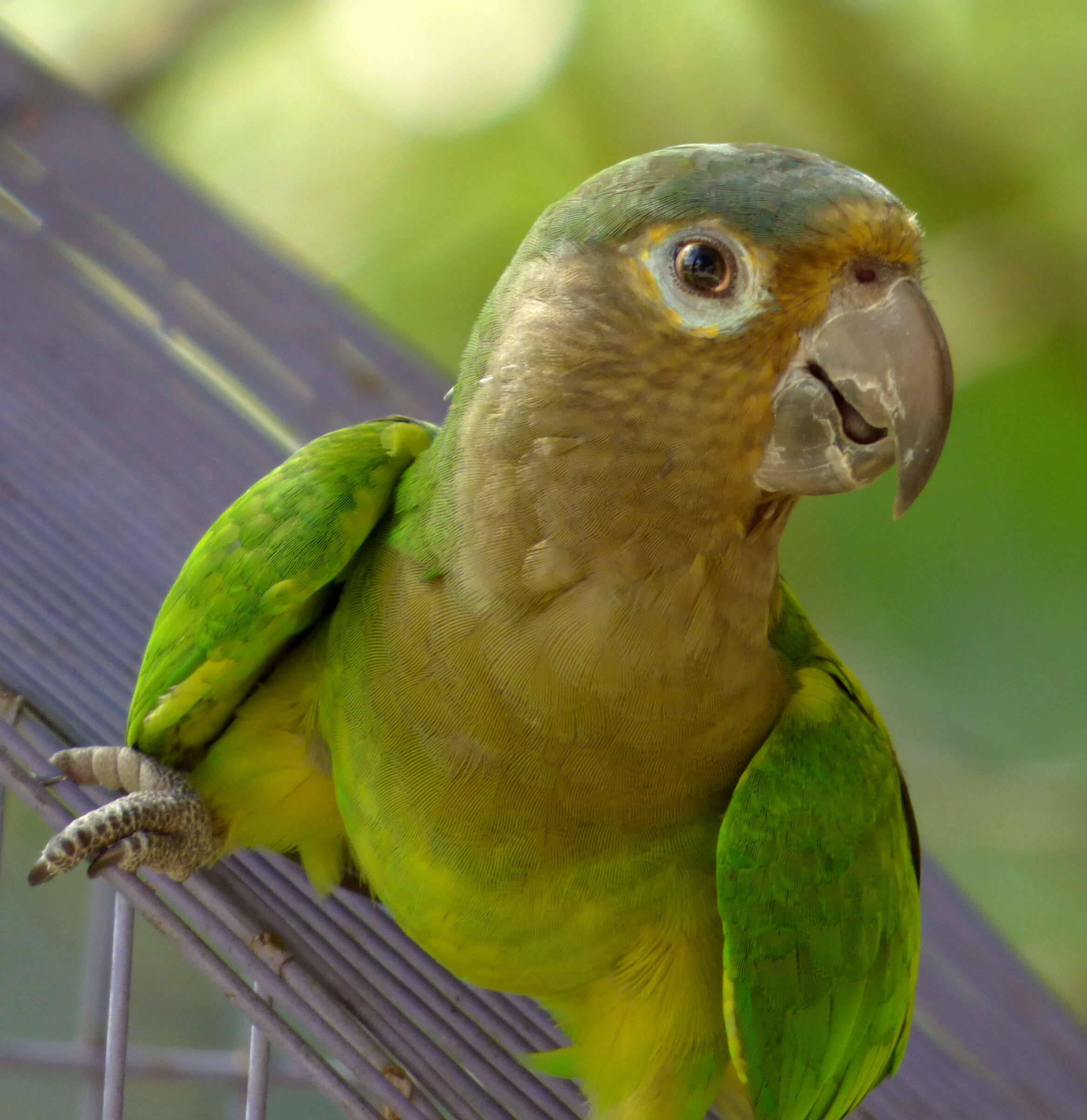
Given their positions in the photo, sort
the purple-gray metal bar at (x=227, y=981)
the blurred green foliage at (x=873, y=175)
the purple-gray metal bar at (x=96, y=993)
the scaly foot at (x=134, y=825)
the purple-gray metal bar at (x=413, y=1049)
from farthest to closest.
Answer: the blurred green foliage at (x=873, y=175) → the purple-gray metal bar at (x=96, y=993) → the scaly foot at (x=134, y=825) → the purple-gray metal bar at (x=413, y=1049) → the purple-gray metal bar at (x=227, y=981)

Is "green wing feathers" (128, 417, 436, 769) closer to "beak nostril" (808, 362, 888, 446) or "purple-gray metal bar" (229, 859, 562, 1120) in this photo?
"purple-gray metal bar" (229, 859, 562, 1120)

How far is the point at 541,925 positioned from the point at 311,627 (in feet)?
1.23

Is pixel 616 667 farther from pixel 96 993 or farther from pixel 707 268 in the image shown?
pixel 96 993

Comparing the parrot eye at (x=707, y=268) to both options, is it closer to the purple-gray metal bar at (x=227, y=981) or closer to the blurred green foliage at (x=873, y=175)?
the purple-gray metal bar at (x=227, y=981)

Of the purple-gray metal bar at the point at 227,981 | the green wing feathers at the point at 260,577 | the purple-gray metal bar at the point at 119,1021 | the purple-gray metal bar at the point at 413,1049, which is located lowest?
the purple-gray metal bar at the point at 119,1021

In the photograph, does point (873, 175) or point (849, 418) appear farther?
point (873, 175)

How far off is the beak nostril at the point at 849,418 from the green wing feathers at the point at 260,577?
1.48 ft

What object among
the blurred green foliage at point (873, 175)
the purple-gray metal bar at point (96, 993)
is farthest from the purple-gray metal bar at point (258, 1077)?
the blurred green foliage at point (873, 175)

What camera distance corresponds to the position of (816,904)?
113cm

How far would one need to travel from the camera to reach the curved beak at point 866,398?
913 mm

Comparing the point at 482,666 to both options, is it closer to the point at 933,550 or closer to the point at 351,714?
the point at 351,714

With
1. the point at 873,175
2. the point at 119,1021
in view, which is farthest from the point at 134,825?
the point at 873,175

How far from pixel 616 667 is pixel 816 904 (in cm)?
32

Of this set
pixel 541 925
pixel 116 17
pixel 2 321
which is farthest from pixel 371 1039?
pixel 116 17
